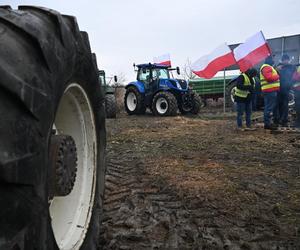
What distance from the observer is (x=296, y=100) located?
954 cm

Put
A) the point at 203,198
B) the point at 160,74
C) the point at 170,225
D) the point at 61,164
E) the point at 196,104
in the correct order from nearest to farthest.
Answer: the point at 61,164 → the point at 170,225 → the point at 203,198 → the point at 196,104 → the point at 160,74

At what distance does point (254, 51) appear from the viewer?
11.4 meters

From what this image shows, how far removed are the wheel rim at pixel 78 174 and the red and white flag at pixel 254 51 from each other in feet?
31.2

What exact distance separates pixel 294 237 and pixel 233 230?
0.42m

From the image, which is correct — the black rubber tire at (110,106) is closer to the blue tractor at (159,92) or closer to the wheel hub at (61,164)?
the blue tractor at (159,92)

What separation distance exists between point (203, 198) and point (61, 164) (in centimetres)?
212

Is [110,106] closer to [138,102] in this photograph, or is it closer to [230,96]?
[138,102]

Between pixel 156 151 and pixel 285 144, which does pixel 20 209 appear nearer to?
pixel 156 151

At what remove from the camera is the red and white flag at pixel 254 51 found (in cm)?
1132

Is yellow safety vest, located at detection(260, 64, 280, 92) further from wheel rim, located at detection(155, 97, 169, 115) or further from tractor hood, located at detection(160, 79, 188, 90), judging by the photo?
tractor hood, located at detection(160, 79, 188, 90)

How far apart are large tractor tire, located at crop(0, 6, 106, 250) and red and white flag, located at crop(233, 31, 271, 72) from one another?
9.75m

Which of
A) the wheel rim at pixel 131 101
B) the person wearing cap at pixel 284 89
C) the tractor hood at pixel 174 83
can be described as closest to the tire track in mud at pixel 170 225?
the person wearing cap at pixel 284 89

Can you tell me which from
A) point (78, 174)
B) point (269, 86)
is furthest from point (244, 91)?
point (78, 174)

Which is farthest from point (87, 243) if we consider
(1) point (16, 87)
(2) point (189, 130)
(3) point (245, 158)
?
(2) point (189, 130)
